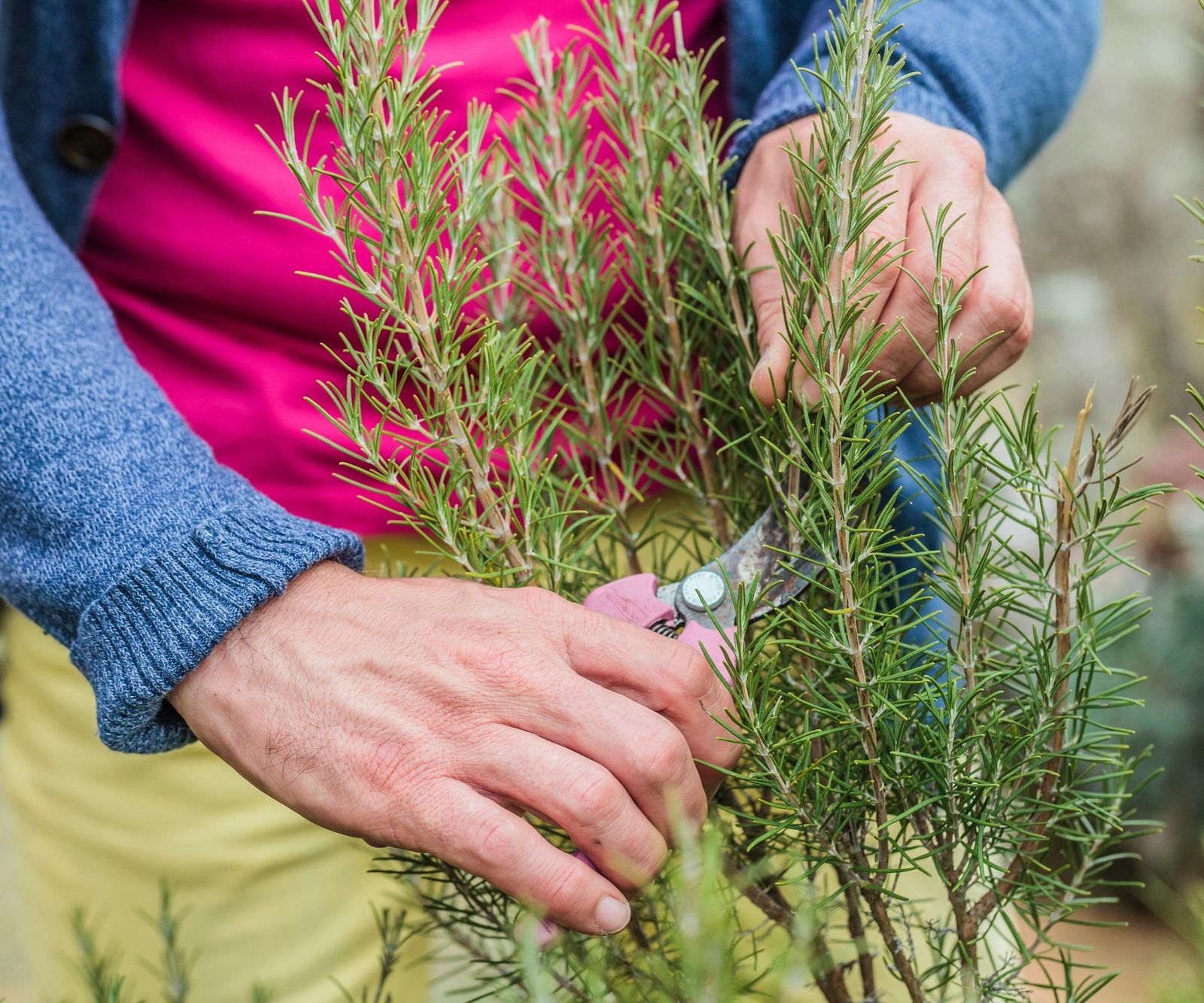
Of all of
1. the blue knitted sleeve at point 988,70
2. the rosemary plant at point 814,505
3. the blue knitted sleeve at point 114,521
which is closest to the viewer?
the rosemary plant at point 814,505

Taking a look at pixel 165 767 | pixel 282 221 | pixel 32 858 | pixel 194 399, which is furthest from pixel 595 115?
pixel 32 858

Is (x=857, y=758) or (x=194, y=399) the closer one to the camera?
(x=857, y=758)

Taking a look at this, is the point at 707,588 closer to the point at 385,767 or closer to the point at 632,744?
the point at 632,744

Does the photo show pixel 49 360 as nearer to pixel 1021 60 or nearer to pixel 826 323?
pixel 826 323

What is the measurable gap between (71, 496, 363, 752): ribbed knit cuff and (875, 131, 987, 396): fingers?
14.0 inches

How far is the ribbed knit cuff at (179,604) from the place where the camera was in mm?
603

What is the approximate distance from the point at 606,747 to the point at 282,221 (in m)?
0.71

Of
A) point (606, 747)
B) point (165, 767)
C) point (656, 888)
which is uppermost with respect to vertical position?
point (606, 747)

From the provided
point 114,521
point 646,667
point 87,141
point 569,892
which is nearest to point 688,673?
point 646,667

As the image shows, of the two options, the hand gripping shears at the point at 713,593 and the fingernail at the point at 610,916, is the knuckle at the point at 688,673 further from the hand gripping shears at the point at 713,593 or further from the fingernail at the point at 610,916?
the fingernail at the point at 610,916

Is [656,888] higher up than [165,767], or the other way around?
[656,888]

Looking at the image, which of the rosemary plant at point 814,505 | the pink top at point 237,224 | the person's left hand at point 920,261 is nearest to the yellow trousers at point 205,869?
the pink top at point 237,224

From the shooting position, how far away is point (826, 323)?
1.62 ft

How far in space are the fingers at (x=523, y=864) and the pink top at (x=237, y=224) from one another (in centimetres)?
55
